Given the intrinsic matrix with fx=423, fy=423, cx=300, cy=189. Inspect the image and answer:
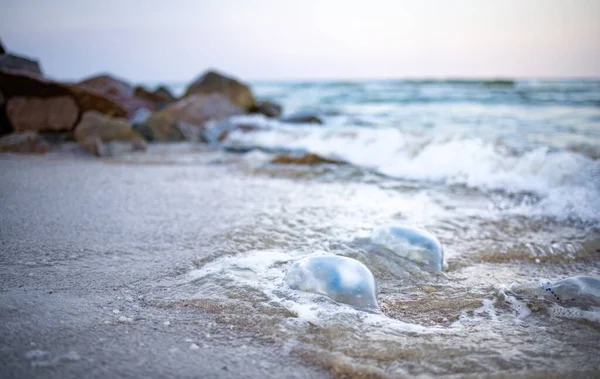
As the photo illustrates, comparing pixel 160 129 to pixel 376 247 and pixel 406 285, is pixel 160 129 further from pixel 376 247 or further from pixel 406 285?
pixel 406 285

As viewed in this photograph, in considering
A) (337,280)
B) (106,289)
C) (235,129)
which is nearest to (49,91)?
(235,129)

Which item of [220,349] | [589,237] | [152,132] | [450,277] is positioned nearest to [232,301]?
[220,349]

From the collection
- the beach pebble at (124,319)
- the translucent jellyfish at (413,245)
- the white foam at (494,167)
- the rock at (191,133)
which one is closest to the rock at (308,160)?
the white foam at (494,167)

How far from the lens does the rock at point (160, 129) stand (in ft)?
21.0

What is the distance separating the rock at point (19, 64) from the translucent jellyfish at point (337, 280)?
5.55m

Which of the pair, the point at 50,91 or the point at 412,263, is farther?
the point at 50,91

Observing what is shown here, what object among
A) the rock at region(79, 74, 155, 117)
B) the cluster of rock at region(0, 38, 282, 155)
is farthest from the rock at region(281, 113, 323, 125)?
the rock at region(79, 74, 155, 117)

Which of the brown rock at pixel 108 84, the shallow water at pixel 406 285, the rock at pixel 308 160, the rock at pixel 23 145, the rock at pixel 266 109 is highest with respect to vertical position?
the brown rock at pixel 108 84

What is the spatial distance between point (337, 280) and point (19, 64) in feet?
20.1

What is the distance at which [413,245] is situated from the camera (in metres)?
1.86

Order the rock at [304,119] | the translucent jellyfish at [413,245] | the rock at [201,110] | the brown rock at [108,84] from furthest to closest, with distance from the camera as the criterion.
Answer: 1. the brown rock at [108,84]
2. the rock at [304,119]
3. the rock at [201,110]
4. the translucent jellyfish at [413,245]

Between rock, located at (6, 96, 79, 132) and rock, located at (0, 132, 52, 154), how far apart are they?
3.62 ft

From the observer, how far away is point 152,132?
6.40m

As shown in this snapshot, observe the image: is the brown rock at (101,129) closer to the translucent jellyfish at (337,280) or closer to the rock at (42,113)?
the rock at (42,113)
